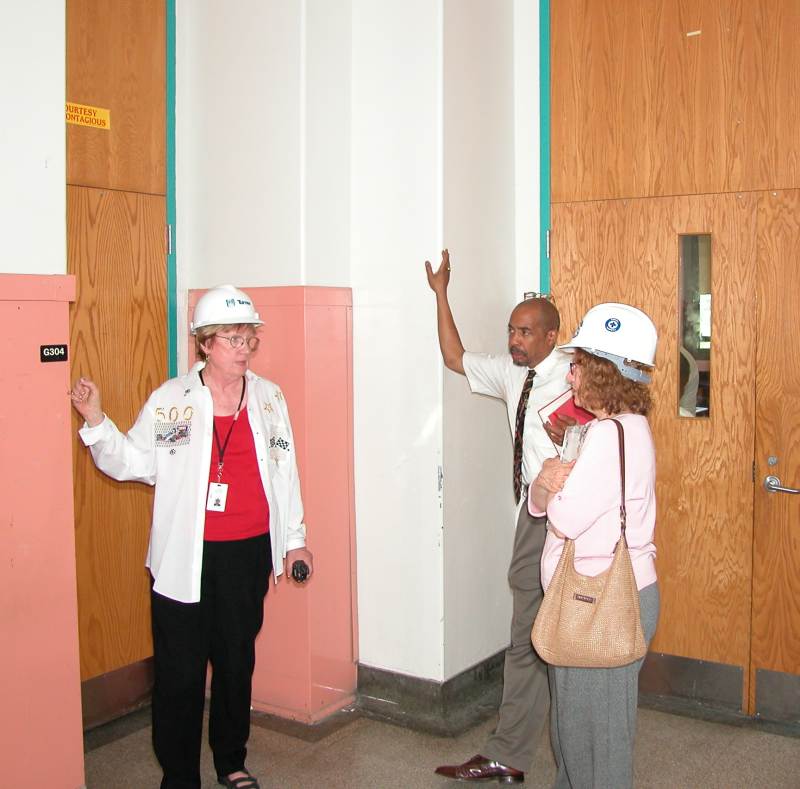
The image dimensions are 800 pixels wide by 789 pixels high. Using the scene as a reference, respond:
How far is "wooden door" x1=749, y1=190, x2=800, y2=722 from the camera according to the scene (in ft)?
12.0

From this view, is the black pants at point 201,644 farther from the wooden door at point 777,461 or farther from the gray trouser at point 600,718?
the wooden door at point 777,461

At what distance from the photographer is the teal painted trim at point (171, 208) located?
3.94 meters

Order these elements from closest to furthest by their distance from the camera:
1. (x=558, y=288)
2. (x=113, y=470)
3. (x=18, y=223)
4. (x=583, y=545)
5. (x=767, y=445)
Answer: (x=583, y=545), (x=18, y=223), (x=113, y=470), (x=767, y=445), (x=558, y=288)

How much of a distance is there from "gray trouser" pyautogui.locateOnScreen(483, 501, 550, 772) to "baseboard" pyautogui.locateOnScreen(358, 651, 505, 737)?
41 cm

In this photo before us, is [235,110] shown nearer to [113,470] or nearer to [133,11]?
[133,11]

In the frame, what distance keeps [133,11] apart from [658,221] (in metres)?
2.24

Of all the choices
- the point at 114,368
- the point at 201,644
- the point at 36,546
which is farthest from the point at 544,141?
the point at 36,546

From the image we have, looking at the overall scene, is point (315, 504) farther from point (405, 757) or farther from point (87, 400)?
point (87, 400)

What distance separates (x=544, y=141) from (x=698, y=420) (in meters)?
1.33

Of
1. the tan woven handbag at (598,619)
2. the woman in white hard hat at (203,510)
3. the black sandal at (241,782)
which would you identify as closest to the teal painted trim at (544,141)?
the woman in white hard hat at (203,510)

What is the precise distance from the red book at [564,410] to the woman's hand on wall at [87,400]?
4.83ft

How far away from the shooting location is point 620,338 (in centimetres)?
250

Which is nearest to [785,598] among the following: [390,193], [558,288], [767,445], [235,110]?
[767,445]

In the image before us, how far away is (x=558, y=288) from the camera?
13.3 ft
